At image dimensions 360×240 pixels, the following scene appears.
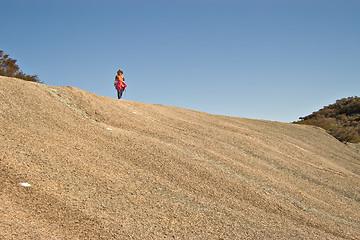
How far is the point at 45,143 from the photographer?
8109 millimetres

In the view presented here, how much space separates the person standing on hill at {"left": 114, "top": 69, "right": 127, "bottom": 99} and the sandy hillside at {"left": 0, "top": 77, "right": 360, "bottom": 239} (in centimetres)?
179

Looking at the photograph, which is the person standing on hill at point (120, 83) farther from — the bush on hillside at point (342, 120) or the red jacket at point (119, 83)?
the bush on hillside at point (342, 120)

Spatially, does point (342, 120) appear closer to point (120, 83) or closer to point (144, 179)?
point (120, 83)

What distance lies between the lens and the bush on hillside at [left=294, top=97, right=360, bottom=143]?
2150cm

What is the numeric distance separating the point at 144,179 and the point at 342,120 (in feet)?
75.7

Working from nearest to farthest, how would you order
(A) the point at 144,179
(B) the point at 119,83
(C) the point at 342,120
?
(A) the point at 144,179
(B) the point at 119,83
(C) the point at 342,120

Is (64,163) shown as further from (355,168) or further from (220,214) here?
(355,168)

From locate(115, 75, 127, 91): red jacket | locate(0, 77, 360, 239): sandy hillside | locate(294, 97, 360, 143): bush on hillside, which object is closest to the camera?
locate(0, 77, 360, 239): sandy hillside

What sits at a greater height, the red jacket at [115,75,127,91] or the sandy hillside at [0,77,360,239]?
the red jacket at [115,75,127,91]

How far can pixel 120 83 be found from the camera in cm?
1534

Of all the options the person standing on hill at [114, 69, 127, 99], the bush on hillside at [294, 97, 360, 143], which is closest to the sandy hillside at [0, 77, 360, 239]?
the person standing on hill at [114, 69, 127, 99]

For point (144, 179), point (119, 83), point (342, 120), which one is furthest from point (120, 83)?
point (342, 120)

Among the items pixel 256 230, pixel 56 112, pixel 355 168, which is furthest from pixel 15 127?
pixel 355 168

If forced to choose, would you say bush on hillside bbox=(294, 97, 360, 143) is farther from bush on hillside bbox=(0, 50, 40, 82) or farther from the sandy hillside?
bush on hillside bbox=(0, 50, 40, 82)
